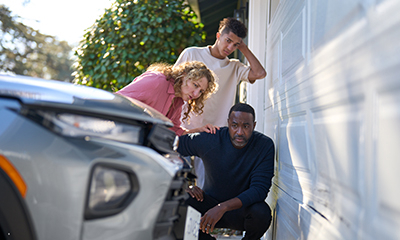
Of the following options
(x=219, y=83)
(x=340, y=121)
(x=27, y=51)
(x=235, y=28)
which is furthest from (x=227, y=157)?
(x=27, y=51)

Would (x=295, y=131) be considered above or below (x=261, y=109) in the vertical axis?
below

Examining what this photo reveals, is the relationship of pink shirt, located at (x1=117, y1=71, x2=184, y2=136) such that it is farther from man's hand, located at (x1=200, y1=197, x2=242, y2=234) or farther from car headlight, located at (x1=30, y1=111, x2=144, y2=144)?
car headlight, located at (x1=30, y1=111, x2=144, y2=144)

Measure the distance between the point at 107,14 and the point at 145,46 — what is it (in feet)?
3.07

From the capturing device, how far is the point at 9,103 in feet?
3.11

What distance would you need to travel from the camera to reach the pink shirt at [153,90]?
7.57 ft

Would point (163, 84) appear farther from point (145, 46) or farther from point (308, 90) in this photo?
point (145, 46)

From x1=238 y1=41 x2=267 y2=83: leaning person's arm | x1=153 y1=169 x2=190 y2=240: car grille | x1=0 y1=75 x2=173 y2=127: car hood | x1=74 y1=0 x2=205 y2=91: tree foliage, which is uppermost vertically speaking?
x1=74 y1=0 x2=205 y2=91: tree foliage

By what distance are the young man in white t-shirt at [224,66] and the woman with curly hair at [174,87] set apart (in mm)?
618

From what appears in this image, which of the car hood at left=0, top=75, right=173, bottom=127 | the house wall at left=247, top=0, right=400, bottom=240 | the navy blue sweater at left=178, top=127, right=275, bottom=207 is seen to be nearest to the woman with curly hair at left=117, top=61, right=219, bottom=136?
the navy blue sweater at left=178, top=127, right=275, bottom=207

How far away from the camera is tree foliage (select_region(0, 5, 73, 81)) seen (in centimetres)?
1703

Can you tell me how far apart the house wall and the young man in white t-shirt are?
77cm

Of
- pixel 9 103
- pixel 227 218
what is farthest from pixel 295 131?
pixel 9 103

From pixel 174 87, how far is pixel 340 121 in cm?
149

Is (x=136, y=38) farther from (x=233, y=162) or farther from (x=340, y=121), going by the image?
(x=340, y=121)
